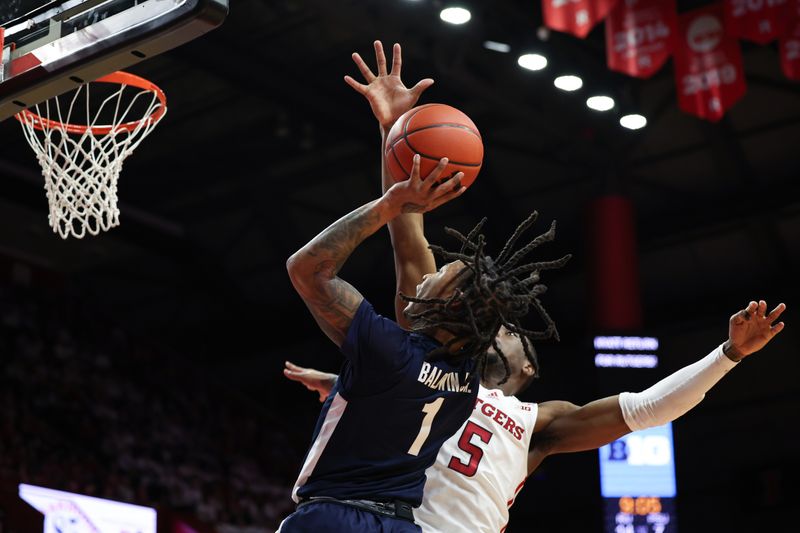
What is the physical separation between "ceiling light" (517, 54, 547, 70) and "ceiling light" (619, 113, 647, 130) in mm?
1188

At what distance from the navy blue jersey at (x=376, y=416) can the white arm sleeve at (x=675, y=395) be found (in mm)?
887

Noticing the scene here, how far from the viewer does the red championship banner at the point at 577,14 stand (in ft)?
27.7

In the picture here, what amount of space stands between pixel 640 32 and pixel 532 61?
251 cm

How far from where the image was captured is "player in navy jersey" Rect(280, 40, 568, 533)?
330 centimetres

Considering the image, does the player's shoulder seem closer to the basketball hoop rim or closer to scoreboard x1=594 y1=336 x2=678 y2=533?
the basketball hoop rim

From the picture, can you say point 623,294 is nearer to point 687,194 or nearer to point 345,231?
point 687,194

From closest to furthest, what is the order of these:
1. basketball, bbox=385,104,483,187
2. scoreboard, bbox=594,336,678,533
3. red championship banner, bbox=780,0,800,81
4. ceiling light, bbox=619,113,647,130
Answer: basketball, bbox=385,104,483,187, red championship banner, bbox=780,0,800,81, scoreboard, bbox=594,336,678,533, ceiling light, bbox=619,113,647,130

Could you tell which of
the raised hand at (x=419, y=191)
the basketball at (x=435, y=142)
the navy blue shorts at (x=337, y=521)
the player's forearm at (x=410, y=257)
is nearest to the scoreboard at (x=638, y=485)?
the player's forearm at (x=410, y=257)

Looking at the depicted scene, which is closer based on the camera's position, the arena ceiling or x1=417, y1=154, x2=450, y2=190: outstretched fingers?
x1=417, y1=154, x2=450, y2=190: outstretched fingers

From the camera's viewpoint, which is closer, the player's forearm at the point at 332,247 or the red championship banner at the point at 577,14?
the player's forearm at the point at 332,247

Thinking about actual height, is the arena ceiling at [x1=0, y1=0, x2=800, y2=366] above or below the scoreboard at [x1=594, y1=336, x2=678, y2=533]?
above

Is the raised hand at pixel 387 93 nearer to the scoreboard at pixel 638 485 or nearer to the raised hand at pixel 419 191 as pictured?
the raised hand at pixel 419 191

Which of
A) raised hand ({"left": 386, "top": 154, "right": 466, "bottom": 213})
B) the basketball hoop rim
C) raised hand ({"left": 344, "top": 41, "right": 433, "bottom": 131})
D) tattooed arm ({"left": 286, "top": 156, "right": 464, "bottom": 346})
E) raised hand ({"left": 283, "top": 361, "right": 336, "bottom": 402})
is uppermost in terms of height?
the basketball hoop rim

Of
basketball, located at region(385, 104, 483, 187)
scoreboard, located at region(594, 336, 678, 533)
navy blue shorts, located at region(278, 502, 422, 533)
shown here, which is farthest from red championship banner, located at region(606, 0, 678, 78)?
navy blue shorts, located at region(278, 502, 422, 533)
